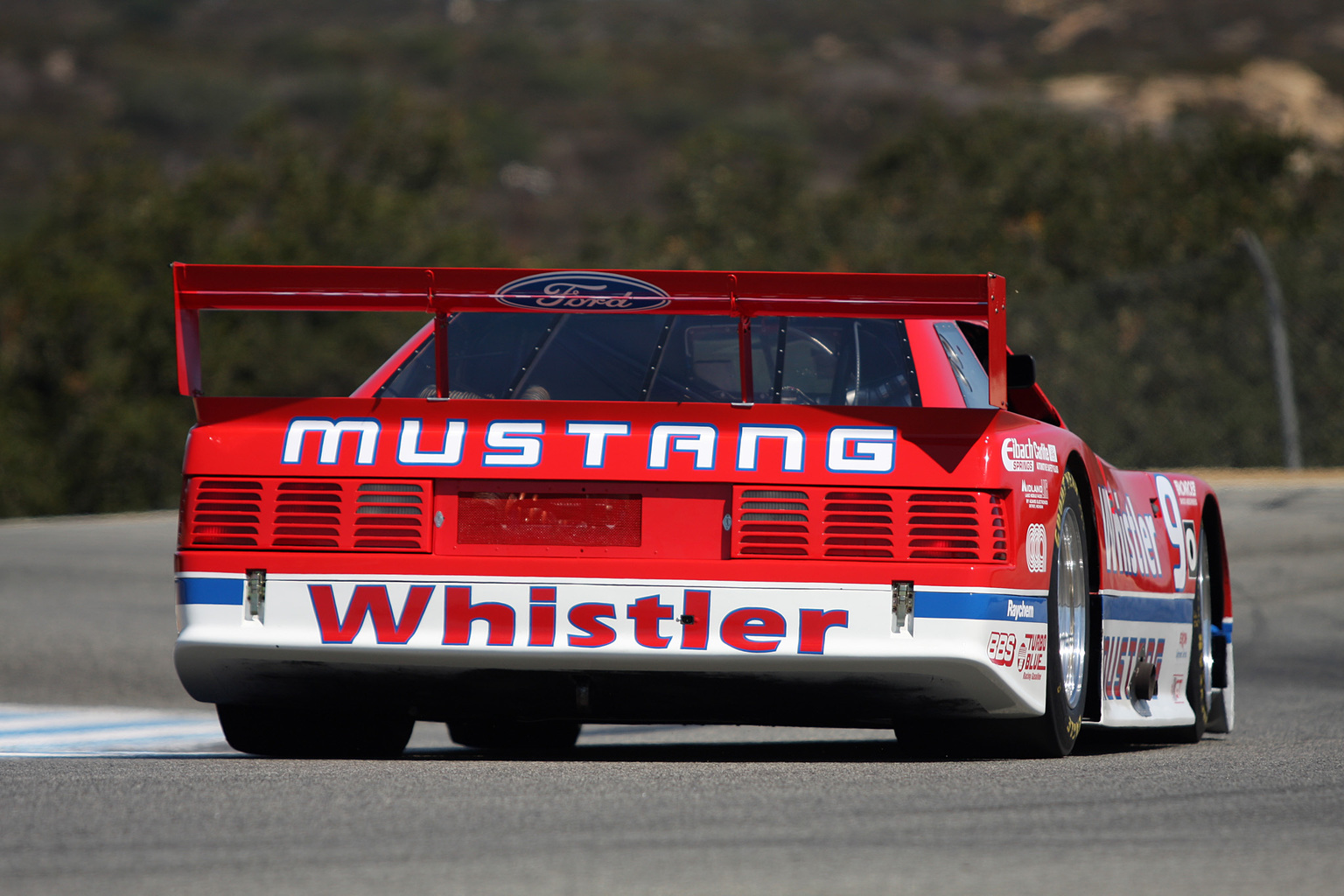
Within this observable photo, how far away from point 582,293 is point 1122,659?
7.50 feet

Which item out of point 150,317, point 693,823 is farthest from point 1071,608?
point 150,317

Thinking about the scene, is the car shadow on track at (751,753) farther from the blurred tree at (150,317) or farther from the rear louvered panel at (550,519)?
the blurred tree at (150,317)

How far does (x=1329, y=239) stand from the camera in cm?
1580

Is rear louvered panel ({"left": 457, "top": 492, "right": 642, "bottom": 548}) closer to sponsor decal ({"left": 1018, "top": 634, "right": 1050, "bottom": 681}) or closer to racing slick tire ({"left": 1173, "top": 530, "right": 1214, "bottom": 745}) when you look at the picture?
sponsor decal ({"left": 1018, "top": 634, "right": 1050, "bottom": 681})

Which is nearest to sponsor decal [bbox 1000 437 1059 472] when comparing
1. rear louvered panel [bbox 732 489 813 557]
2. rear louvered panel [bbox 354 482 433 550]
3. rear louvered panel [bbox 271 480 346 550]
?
rear louvered panel [bbox 732 489 813 557]

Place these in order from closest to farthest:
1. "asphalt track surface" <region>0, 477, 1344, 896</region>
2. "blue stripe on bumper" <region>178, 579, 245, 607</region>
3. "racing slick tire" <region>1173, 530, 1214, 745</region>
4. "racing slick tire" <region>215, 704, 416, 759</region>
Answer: "asphalt track surface" <region>0, 477, 1344, 896</region>, "blue stripe on bumper" <region>178, 579, 245, 607</region>, "racing slick tire" <region>215, 704, 416, 759</region>, "racing slick tire" <region>1173, 530, 1214, 745</region>

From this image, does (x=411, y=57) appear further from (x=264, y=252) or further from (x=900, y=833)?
(x=900, y=833)

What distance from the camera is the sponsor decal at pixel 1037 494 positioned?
5.46m

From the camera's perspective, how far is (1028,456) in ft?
18.1

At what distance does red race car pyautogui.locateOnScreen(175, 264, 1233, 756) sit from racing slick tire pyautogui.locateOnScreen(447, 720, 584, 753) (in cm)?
191

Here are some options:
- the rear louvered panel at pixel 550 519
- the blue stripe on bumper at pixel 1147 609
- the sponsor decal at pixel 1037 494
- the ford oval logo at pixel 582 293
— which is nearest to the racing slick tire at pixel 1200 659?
the blue stripe on bumper at pixel 1147 609

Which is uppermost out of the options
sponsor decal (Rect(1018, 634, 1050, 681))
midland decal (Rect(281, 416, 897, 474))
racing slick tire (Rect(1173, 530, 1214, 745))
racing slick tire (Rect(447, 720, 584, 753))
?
midland decal (Rect(281, 416, 897, 474))

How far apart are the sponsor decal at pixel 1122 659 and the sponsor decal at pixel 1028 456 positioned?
0.84 meters

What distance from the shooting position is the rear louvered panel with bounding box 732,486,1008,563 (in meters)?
5.35
